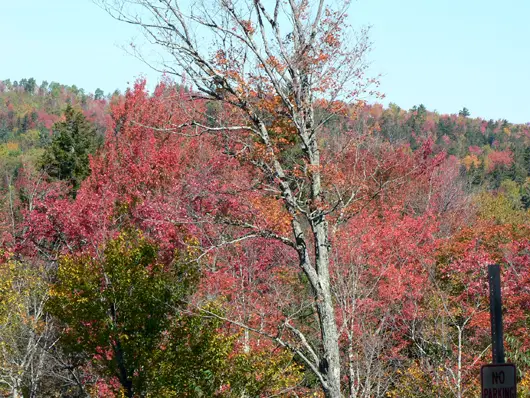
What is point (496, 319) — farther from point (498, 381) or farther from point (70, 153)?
point (70, 153)

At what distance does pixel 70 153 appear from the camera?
36.8 m

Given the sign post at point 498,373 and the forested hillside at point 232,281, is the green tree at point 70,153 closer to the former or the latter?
the forested hillside at point 232,281

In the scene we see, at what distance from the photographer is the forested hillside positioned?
37.8 ft

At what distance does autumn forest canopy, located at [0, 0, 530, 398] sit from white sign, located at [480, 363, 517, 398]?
5.21 meters

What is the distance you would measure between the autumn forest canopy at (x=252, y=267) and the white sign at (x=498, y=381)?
→ 5.21 metres

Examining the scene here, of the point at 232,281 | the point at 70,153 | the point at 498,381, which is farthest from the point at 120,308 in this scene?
the point at 70,153

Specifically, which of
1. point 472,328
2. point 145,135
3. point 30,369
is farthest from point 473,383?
point 145,135

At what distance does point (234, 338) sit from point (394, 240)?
28.2 ft

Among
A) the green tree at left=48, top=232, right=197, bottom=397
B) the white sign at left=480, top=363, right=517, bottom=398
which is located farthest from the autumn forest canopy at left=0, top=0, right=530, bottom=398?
the white sign at left=480, top=363, right=517, bottom=398

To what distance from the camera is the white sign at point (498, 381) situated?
4.55 metres

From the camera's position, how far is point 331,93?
10883 mm

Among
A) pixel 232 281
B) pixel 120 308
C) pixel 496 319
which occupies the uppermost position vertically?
pixel 232 281

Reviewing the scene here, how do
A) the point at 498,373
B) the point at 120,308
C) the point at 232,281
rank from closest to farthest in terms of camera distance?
the point at 498,373 < the point at 120,308 < the point at 232,281

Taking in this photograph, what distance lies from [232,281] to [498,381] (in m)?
15.4
